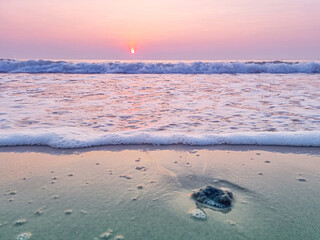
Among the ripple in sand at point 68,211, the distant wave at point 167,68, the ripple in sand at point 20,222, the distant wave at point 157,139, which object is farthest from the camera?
the distant wave at point 167,68

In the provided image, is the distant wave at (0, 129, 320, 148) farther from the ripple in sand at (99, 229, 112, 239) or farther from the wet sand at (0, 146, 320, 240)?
the ripple in sand at (99, 229, 112, 239)

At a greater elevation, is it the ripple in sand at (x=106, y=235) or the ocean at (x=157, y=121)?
the ripple in sand at (x=106, y=235)

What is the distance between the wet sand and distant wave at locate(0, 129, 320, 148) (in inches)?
7.2

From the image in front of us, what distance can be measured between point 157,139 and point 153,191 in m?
1.58

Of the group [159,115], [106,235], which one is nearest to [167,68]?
[159,115]

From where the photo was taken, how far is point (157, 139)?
4117 millimetres

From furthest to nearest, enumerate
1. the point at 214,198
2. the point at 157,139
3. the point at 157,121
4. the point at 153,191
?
the point at 157,121 < the point at 157,139 < the point at 153,191 < the point at 214,198

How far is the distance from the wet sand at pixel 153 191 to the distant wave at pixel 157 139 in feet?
0.60

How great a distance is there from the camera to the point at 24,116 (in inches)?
220

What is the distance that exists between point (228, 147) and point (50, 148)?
104 inches

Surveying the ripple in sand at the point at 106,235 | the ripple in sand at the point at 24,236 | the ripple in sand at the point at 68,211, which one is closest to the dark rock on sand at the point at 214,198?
the ripple in sand at the point at 106,235

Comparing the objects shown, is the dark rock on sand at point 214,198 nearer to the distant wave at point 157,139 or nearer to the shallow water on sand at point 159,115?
the distant wave at point 157,139

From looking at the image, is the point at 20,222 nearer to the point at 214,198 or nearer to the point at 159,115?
the point at 214,198

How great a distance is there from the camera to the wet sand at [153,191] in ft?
6.50
